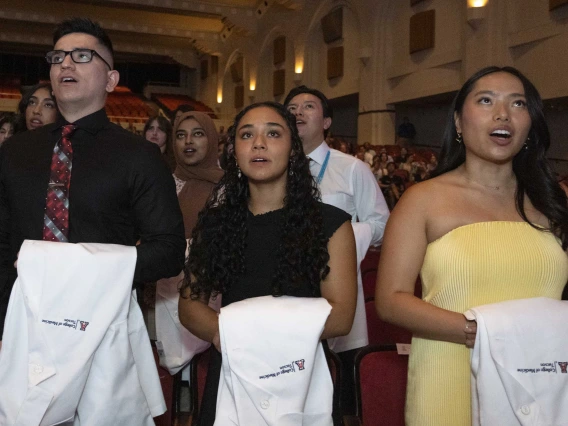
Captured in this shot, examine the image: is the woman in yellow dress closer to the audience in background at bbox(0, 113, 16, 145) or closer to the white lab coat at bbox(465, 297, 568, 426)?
the white lab coat at bbox(465, 297, 568, 426)

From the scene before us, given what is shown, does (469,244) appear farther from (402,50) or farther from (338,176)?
(402,50)

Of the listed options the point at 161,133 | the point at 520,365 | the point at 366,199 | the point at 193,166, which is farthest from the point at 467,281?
the point at 161,133

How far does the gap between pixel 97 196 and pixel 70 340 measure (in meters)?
0.43

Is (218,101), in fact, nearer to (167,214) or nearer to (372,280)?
(372,280)

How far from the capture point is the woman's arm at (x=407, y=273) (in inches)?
64.4

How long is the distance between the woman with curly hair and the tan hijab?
4.01 ft

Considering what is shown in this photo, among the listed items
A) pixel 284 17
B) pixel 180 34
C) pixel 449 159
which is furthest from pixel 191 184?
pixel 180 34

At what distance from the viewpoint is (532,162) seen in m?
1.92

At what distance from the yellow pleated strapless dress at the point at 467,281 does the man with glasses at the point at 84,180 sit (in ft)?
2.49

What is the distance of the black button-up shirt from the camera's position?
183 cm

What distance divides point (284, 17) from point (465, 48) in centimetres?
777

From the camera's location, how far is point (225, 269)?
1.84 metres

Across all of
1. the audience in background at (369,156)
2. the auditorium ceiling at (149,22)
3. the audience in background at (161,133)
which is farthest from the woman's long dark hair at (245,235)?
the auditorium ceiling at (149,22)

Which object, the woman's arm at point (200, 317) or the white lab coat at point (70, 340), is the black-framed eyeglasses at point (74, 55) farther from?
the woman's arm at point (200, 317)
